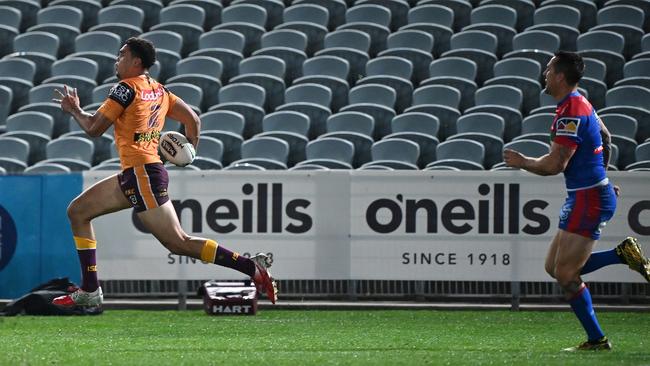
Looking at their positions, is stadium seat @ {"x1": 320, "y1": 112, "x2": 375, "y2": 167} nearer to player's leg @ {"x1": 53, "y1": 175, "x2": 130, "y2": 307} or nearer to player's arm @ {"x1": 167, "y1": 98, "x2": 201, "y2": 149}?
player's arm @ {"x1": 167, "y1": 98, "x2": 201, "y2": 149}

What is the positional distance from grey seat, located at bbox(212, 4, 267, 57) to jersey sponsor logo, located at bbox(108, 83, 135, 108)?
10.7m

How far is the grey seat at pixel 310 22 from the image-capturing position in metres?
18.9

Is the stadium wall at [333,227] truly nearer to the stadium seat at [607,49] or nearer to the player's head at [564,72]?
the player's head at [564,72]

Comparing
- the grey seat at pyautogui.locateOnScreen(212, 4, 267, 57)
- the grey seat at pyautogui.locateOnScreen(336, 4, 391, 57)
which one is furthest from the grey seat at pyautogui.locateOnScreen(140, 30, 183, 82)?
the grey seat at pyautogui.locateOnScreen(336, 4, 391, 57)

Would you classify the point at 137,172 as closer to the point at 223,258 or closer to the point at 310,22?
the point at 223,258

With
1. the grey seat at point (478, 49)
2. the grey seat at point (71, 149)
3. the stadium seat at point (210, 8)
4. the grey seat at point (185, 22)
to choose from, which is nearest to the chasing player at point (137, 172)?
the grey seat at point (71, 149)

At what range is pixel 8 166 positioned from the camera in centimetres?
1560

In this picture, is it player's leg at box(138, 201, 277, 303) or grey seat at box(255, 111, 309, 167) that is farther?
grey seat at box(255, 111, 309, 167)

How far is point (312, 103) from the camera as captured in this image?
16.8 meters

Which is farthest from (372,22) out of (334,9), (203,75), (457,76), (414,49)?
(203,75)

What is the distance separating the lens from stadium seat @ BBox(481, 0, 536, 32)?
749 inches

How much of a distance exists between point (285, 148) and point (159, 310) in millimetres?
3220

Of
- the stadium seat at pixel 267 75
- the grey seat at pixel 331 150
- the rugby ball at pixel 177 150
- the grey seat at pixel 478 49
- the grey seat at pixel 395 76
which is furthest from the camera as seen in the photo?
the grey seat at pixel 478 49

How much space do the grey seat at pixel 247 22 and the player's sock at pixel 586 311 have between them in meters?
11.8
